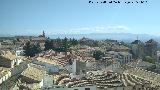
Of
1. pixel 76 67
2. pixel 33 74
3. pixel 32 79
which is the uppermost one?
pixel 33 74

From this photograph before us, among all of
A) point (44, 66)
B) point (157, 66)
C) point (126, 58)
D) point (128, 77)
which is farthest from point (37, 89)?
point (126, 58)

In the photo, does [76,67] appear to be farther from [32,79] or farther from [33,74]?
[32,79]

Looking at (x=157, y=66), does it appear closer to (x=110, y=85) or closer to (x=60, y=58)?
(x=60, y=58)

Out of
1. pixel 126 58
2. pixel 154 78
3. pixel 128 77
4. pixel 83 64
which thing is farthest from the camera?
pixel 126 58

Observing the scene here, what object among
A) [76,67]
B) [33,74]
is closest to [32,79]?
[33,74]

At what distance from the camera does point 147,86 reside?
83.1 feet

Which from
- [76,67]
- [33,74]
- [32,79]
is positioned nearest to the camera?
[32,79]

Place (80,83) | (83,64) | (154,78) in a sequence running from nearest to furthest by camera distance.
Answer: (80,83)
(154,78)
(83,64)

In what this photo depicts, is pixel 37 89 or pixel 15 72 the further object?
pixel 15 72

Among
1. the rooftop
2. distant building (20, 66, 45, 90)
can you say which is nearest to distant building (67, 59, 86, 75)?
the rooftop

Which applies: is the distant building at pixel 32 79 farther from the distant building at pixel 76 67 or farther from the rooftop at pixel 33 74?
the distant building at pixel 76 67

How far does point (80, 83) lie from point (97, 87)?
4.30 feet

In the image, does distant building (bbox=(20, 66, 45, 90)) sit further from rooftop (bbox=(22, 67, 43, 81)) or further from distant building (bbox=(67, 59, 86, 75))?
distant building (bbox=(67, 59, 86, 75))

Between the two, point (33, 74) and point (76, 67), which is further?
point (76, 67)
